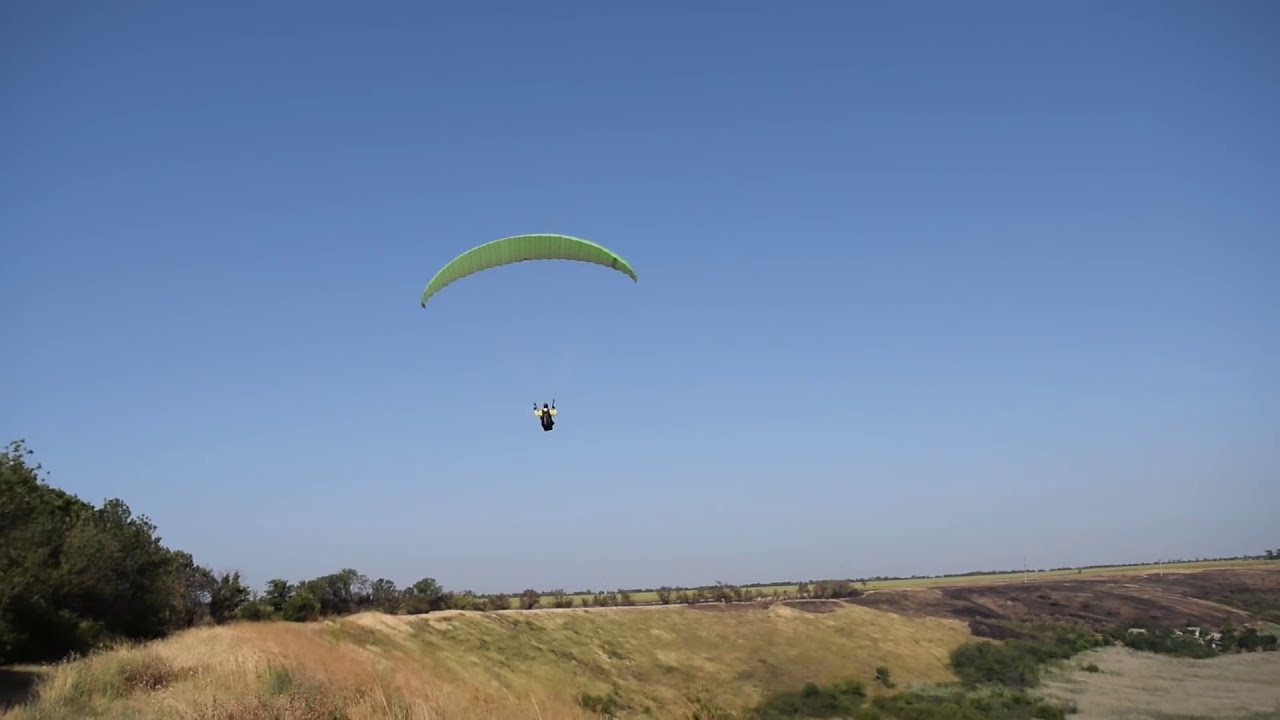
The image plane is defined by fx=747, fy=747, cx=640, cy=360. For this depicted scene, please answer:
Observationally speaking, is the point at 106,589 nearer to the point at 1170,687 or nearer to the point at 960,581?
the point at 1170,687

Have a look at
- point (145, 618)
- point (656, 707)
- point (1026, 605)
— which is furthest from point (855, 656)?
point (145, 618)

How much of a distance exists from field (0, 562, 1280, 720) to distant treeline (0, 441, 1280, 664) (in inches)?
152

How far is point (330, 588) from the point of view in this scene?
51.3 meters

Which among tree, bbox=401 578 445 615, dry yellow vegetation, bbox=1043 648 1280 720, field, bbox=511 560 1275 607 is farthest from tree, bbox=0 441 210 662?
dry yellow vegetation, bbox=1043 648 1280 720

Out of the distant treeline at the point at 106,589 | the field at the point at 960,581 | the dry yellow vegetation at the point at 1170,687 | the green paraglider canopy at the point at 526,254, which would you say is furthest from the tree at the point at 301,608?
the dry yellow vegetation at the point at 1170,687

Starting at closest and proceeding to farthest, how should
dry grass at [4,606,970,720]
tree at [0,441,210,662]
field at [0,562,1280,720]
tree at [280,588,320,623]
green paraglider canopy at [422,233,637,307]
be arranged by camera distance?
dry grass at [4,606,970,720]
field at [0,562,1280,720]
green paraglider canopy at [422,233,637,307]
tree at [0,441,210,662]
tree at [280,588,320,623]

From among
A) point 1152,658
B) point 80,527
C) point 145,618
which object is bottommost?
point 1152,658

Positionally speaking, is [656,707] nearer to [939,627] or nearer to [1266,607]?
[939,627]

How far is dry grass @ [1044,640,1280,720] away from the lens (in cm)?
3562

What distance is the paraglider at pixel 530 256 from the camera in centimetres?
2250

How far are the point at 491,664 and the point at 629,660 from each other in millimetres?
10084

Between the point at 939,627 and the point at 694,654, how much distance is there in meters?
21.3

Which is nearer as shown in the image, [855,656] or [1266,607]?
[855,656]

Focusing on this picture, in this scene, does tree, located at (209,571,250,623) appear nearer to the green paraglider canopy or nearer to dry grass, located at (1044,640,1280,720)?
the green paraglider canopy
